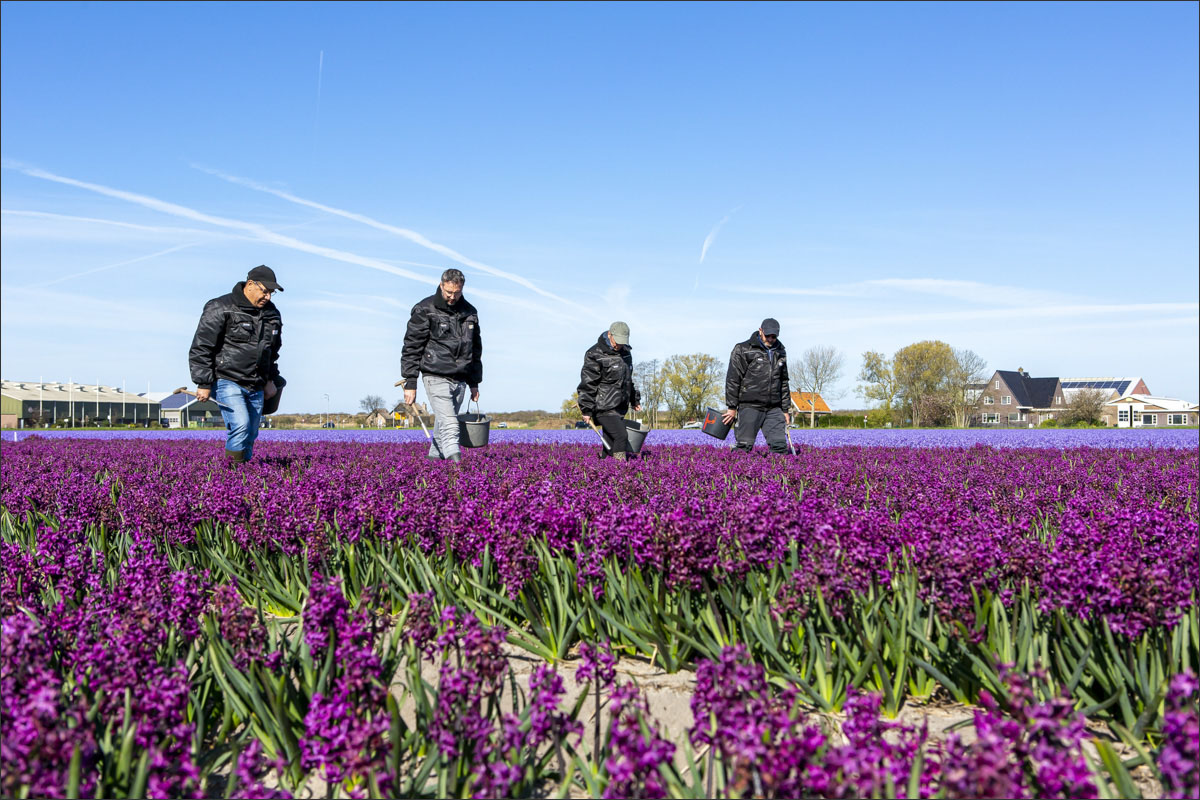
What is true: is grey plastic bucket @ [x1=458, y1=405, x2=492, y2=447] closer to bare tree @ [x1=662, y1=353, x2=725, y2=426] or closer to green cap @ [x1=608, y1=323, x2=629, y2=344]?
green cap @ [x1=608, y1=323, x2=629, y2=344]

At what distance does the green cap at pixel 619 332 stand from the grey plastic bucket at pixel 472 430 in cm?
179

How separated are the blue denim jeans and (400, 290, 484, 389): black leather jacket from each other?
159 centimetres

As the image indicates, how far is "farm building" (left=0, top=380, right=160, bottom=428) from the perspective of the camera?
9500 centimetres

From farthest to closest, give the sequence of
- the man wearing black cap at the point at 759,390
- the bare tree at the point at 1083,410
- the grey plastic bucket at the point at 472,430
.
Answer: the bare tree at the point at 1083,410 < the man wearing black cap at the point at 759,390 < the grey plastic bucket at the point at 472,430

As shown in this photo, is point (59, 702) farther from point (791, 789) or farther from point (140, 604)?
point (791, 789)

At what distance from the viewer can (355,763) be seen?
1.99 meters

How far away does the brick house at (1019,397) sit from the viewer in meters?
97.8

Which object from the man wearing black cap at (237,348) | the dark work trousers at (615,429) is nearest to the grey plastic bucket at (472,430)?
the dark work trousers at (615,429)

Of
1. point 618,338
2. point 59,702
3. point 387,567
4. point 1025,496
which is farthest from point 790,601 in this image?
point 618,338

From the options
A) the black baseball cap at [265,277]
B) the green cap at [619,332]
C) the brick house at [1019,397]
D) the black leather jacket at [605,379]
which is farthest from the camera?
the brick house at [1019,397]

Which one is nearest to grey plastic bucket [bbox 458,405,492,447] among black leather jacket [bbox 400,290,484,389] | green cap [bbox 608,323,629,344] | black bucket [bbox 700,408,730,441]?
black leather jacket [bbox 400,290,484,389]

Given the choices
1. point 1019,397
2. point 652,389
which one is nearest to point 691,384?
point 652,389

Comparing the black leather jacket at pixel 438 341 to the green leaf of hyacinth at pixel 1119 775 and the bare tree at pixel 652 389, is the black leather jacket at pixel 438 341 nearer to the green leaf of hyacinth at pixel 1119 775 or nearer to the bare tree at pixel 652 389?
the green leaf of hyacinth at pixel 1119 775

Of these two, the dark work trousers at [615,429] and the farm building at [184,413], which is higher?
the farm building at [184,413]
